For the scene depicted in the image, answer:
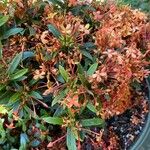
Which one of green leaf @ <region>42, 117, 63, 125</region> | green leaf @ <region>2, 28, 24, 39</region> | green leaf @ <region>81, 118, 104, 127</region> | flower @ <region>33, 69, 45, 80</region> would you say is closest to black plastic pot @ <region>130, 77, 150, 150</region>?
green leaf @ <region>81, 118, 104, 127</region>

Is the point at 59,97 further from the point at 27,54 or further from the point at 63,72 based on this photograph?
the point at 27,54

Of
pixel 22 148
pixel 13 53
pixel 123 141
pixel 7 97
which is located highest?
pixel 13 53

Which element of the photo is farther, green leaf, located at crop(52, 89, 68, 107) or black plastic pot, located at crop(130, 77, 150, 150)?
black plastic pot, located at crop(130, 77, 150, 150)

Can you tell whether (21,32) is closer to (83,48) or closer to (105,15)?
(83,48)

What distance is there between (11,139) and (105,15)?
0.64 m

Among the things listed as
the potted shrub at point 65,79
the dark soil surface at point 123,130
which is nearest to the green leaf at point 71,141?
the potted shrub at point 65,79

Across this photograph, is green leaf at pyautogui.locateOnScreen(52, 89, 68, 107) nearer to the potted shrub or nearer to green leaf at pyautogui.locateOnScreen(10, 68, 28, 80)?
the potted shrub

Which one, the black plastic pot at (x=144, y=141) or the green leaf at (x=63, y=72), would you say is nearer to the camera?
the green leaf at (x=63, y=72)

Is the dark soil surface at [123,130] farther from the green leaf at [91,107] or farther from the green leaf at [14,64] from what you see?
the green leaf at [14,64]

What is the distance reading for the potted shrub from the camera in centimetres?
132

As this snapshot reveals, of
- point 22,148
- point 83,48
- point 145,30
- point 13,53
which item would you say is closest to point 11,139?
point 22,148

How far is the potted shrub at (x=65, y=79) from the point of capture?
4.34 feet

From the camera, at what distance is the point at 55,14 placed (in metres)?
1.45

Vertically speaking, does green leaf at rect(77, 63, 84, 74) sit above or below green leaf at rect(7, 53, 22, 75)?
below
